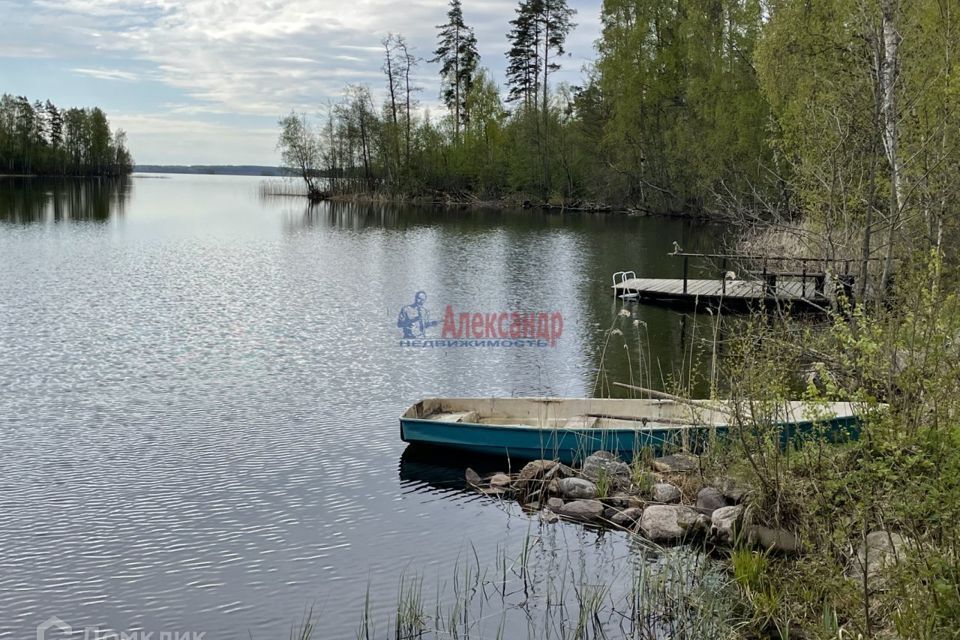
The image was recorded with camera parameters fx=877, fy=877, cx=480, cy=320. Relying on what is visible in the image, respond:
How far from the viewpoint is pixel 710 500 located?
9.74 m

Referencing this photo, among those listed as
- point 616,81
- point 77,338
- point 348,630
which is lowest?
point 348,630

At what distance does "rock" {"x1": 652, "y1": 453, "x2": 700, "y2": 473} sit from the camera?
10648 mm

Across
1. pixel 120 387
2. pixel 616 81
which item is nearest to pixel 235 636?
pixel 120 387

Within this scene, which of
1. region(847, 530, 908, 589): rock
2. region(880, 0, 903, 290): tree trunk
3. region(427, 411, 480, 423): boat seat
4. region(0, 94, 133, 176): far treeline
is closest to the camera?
region(847, 530, 908, 589): rock

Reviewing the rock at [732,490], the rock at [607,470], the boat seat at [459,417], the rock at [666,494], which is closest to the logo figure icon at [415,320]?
the boat seat at [459,417]

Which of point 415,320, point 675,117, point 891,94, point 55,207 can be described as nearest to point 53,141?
point 55,207

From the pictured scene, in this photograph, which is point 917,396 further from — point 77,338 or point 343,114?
point 343,114

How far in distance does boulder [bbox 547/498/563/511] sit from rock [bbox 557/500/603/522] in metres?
0.05

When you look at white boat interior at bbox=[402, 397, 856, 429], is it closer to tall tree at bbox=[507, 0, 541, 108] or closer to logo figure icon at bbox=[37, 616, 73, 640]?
logo figure icon at bbox=[37, 616, 73, 640]

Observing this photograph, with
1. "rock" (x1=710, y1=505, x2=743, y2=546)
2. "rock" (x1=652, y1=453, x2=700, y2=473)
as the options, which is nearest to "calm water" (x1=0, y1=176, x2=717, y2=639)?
"rock" (x1=710, y1=505, x2=743, y2=546)

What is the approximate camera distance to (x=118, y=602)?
8039mm

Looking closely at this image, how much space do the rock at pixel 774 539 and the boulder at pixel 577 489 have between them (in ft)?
6.83

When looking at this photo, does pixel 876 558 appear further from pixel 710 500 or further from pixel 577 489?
pixel 577 489

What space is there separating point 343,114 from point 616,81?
30687 mm
